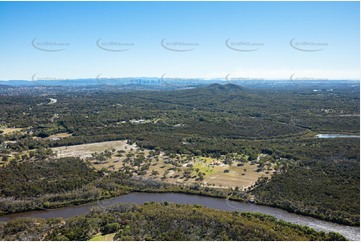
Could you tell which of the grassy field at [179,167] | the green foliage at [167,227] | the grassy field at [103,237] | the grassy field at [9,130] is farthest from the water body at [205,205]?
the grassy field at [9,130]

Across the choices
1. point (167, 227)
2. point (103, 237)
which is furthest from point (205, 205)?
point (103, 237)

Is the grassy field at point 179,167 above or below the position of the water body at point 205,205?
above

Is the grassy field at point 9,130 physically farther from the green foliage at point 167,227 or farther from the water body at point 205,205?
the green foliage at point 167,227

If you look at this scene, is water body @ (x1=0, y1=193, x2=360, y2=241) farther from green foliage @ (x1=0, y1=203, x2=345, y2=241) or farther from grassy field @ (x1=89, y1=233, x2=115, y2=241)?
grassy field @ (x1=89, y1=233, x2=115, y2=241)

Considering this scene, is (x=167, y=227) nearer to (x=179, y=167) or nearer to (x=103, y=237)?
(x=103, y=237)

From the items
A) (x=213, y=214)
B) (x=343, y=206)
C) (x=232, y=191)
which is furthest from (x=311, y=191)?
(x=213, y=214)

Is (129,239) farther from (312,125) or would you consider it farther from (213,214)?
(312,125)

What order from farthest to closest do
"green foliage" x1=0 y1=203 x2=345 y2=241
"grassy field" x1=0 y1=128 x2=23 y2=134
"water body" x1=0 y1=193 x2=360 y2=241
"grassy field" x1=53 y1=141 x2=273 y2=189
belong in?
"grassy field" x1=0 y1=128 x2=23 y2=134 < "grassy field" x1=53 y1=141 x2=273 y2=189 < "water body" x1=0 y1=193 x2=360 y2=241 < "green foliage" x1=0 y1=203 x2=345 y2=241

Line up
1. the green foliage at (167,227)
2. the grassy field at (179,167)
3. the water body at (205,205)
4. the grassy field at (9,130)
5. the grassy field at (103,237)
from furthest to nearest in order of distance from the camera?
the grassy field at (9,130), the grassy field at (179,167), the water body at (205,205), the grassy field at (103,237), the green foliage at (167,227)

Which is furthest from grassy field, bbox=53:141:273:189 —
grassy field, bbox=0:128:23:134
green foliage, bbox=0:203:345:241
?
grassy field, bbox=0:128:23:134
